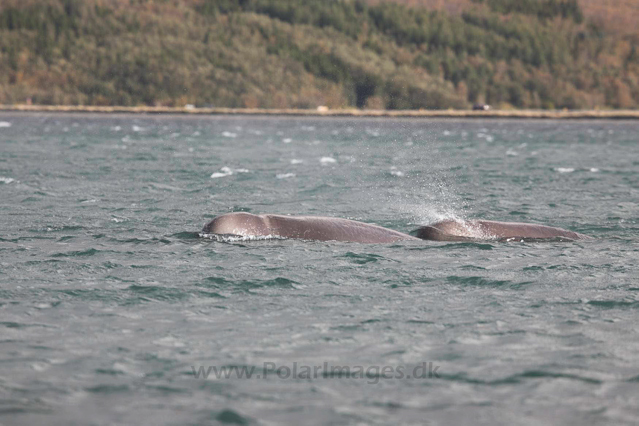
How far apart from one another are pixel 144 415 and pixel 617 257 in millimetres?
10539

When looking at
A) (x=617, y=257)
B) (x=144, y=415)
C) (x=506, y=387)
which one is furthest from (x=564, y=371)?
(x=617, y=257)

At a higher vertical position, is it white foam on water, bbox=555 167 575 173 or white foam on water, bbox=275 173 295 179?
white foam on water, bbox=275 173 295 179

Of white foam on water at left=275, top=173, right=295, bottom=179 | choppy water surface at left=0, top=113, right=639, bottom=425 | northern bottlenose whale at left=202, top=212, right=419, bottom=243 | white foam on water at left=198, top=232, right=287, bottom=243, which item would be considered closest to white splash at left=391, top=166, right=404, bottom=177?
white foam on water at left=275, top=173, right=295, bottom=179

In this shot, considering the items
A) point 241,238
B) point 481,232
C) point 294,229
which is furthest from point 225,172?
point 481,232

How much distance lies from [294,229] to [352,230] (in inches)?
42.0

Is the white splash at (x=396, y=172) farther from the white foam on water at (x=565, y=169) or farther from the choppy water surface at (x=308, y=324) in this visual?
the choppy water surface at (x=308, y=324)

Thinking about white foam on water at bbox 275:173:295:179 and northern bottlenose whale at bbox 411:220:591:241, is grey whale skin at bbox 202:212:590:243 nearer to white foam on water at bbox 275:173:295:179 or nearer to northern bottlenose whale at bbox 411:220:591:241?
northern bottlenose whale at bbox 411:220:591:241

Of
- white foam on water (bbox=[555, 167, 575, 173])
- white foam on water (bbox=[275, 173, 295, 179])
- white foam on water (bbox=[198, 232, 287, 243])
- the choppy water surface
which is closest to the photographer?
the choppy water surface

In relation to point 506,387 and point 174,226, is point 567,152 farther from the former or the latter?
point 506,387

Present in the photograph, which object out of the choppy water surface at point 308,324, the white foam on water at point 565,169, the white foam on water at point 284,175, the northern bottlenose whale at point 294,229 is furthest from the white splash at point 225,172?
the northern bottlenose whale at point 294,229

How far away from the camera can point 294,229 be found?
17859mm

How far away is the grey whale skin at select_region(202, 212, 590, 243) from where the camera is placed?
58.0 ft

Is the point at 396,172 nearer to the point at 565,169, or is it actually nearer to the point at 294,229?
the point at 565,169

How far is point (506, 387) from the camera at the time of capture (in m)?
9.64
